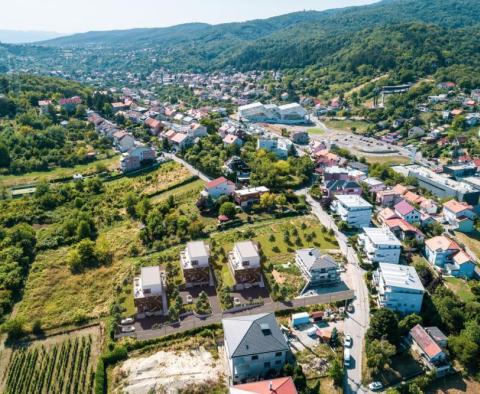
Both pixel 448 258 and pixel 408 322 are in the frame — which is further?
pixel 448 258

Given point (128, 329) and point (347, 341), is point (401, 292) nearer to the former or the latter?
point (347, 341)

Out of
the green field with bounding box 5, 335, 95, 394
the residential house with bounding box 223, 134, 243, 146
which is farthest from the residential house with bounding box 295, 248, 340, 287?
the residential house with bounding box 223, 134, 243, 146

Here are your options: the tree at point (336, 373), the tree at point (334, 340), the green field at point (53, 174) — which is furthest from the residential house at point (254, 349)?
the green field at point (53, 174)

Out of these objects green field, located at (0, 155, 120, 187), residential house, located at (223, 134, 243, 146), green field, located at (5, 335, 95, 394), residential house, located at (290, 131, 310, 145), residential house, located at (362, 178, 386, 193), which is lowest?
residential house, located at (290, 131, 310, 145)

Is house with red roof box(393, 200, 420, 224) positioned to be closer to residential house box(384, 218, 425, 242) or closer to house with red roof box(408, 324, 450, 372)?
residential house box(384, 218, 425, 242)

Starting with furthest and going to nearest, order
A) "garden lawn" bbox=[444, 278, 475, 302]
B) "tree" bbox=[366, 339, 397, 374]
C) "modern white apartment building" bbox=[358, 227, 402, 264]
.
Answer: "modern white apartment building" bbox=[358, 227, 402, 264]
"garden lawn" bbox=[444, 278, 475, 302]
"tree" bbox=[366, 339, 397, 374]

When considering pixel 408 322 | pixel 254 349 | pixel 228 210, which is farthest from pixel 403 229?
pixel 254 349
